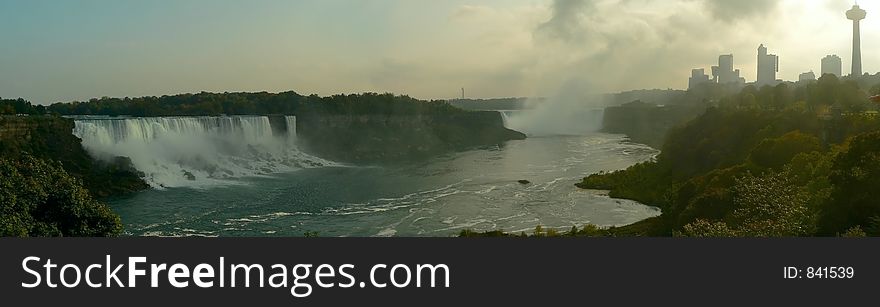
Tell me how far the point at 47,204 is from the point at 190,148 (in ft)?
95.9

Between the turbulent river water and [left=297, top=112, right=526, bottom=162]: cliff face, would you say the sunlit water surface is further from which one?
[left=297, top=112, right=526, bottom=162]: cliff face

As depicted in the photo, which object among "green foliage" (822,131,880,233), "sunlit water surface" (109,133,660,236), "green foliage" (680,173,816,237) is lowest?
"sunlit water surface" (109,133,660,236)

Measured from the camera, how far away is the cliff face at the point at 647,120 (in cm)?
6019

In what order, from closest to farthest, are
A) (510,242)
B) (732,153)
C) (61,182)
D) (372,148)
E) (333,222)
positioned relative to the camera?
(510,242) → (61,182) → (333,222) → (732,153) → (372,148)

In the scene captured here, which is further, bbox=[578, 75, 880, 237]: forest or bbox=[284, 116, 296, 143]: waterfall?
bbox=[284, 116, 296, 143]: waterfall

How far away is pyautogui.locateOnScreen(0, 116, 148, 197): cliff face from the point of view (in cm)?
2920

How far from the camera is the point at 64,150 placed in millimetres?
31922

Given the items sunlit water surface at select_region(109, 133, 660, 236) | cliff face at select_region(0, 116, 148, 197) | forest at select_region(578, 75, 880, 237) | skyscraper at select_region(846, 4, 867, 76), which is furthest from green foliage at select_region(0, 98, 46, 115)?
skyscraper at select_region(846, 4, 867, 76)

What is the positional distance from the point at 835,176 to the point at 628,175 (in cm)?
1792

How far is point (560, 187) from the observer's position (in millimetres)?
28828

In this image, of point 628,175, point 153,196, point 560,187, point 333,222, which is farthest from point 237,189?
point 628,175

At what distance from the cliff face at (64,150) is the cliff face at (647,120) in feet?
118

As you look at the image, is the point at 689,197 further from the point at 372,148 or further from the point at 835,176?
the point at 372,148

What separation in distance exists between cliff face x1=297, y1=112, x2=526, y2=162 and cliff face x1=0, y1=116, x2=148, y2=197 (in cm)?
1871
